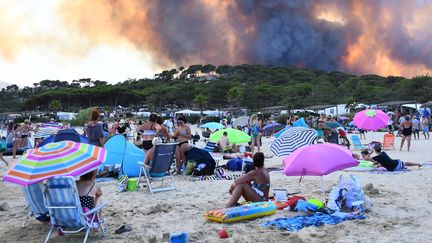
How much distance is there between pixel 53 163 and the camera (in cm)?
409

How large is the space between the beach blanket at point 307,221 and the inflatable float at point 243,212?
0.79ft

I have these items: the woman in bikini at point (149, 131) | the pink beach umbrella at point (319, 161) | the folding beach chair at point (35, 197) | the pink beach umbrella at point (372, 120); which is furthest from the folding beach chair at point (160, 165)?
the pink beach umbrella at point (372, 120)

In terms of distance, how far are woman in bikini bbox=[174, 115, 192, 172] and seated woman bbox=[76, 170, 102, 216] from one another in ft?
14.8

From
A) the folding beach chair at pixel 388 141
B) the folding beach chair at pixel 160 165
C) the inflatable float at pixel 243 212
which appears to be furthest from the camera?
the folding beach chair at pixel 388 141

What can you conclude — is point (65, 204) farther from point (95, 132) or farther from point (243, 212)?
point (95, 132)

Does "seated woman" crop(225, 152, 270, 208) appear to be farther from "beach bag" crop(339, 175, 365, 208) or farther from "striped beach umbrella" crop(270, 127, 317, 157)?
"striped beach umbrella" crop(270, 127, 317, 157)

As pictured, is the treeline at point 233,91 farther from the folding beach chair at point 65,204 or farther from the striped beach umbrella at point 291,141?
the folding beach chair at point 65,204

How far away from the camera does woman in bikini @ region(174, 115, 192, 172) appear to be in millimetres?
9008

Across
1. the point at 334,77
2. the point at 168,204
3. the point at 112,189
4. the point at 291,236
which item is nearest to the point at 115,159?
the point at 112,189

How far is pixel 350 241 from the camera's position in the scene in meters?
4.17

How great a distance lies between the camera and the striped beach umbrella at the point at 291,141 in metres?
7.61

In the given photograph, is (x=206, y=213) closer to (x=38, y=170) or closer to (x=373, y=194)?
(x=38, y=170)

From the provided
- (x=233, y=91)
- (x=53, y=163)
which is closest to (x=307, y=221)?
(x=53, y=163)

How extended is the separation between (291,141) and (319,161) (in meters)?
2.61
